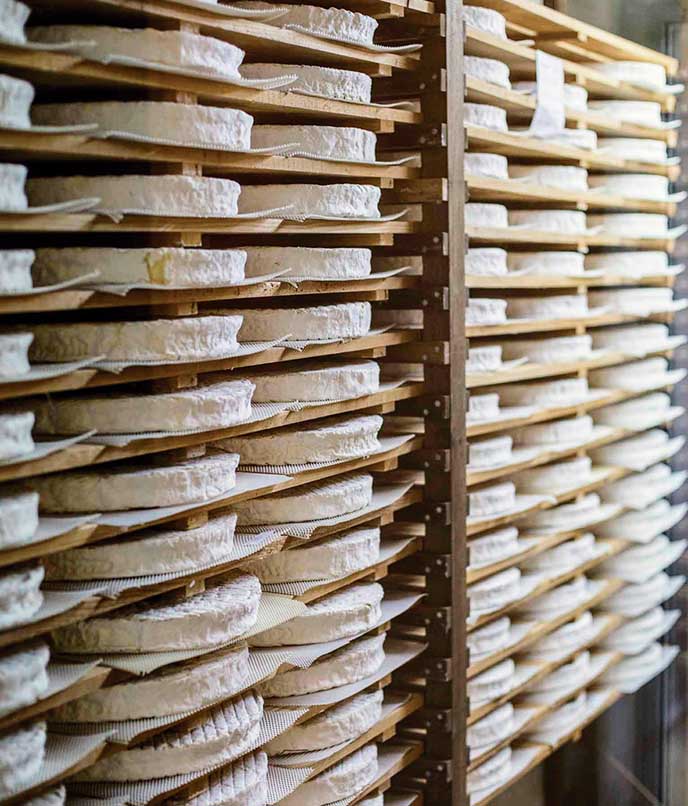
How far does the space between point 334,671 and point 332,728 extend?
0.09m

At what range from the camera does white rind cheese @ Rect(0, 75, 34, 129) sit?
1437mm

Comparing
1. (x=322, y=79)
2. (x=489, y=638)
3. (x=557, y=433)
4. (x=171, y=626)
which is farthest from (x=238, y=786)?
(x=557, y=433)

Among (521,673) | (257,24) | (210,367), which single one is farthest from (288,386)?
(521,673)

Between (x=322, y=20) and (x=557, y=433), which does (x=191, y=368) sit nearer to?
(x=322, y=20)

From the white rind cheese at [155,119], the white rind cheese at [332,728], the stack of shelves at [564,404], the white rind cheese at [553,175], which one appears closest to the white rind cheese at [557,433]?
the stack of shelves at [564,404]

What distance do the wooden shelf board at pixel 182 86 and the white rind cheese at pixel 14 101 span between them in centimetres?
2

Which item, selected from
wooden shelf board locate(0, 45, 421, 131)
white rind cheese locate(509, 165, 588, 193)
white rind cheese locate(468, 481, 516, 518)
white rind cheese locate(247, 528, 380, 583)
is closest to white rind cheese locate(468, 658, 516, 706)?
white rind cheese locate(468, 481, 516, 518)

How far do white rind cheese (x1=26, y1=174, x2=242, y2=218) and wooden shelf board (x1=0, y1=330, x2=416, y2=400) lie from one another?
0.21 m

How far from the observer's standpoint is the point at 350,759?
221cm

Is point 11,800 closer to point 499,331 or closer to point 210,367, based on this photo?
point 210,367

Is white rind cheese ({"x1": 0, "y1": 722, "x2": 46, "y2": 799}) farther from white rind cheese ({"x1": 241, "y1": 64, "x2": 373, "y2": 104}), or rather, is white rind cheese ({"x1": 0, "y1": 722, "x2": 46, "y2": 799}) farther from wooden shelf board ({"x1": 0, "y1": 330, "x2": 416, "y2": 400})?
white rind cheese ({"x1": 241, "y1": 64, "x2": 373, "y2": 104})

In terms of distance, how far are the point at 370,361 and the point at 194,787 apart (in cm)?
80

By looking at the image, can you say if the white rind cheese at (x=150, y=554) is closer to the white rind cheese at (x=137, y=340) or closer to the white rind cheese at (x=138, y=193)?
the white rind cheese at (x=137, y=340)

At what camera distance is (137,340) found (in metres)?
1.67
